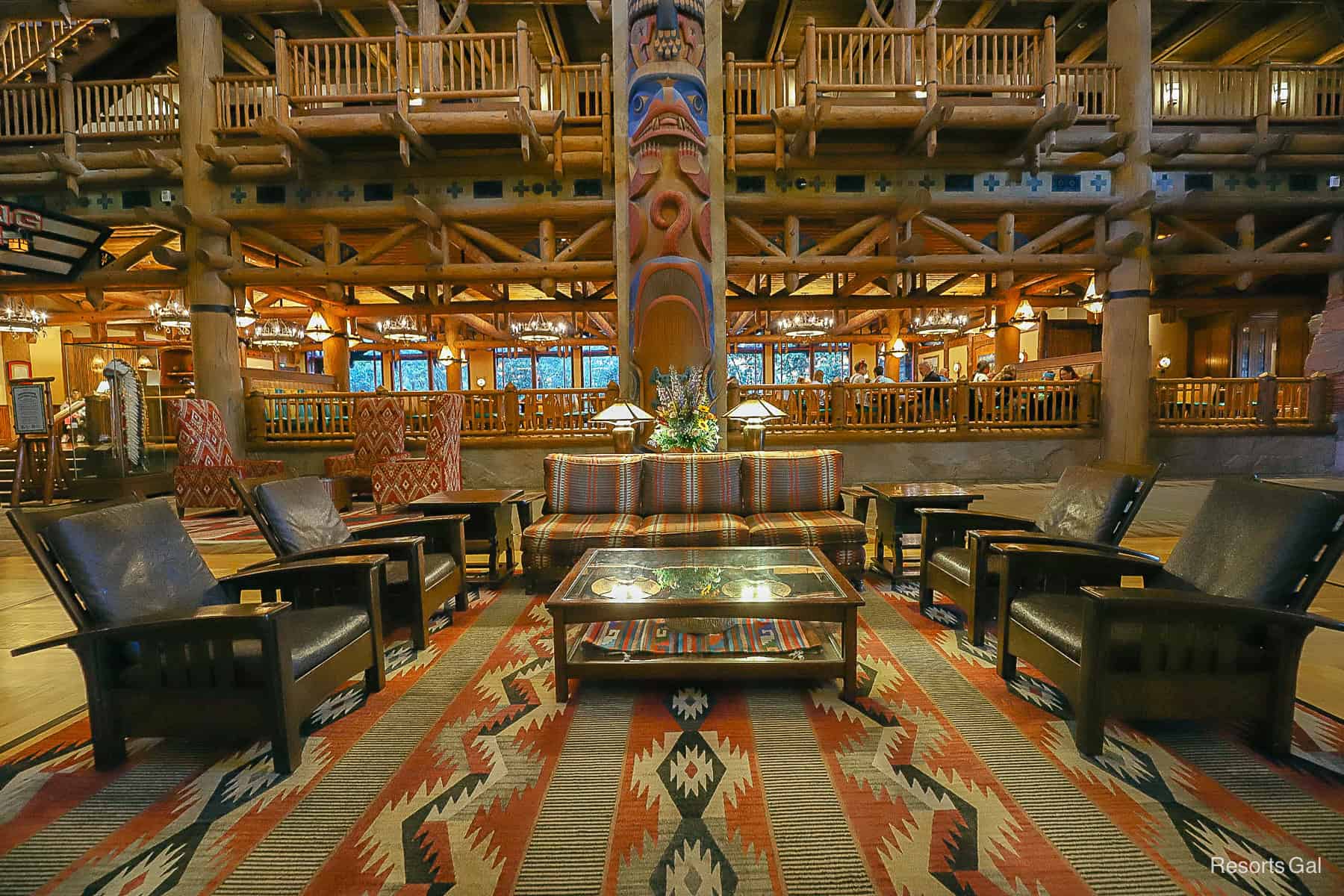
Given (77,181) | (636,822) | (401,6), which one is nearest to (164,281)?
(77,181)

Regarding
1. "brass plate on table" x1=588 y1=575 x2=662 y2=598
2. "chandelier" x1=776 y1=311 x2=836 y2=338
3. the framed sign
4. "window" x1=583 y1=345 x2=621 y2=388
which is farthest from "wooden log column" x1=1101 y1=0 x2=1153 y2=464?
the framed sign

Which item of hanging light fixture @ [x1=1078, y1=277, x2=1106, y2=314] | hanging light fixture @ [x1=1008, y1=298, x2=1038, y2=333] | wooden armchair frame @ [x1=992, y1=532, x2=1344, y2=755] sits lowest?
wooden armchair frame @ [x1=992, y1=532, x2=1344, y2=755]

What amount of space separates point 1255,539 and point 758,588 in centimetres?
184

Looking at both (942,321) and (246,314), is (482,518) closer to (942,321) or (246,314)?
(246,314)

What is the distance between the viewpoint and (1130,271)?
7.74 m

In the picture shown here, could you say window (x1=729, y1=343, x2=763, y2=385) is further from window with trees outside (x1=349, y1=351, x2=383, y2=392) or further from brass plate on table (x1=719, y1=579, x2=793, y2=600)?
brass plate on table (x1=719, y1=579, x2=793, y2=600)

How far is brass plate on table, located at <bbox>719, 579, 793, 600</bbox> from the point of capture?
7.85 ft

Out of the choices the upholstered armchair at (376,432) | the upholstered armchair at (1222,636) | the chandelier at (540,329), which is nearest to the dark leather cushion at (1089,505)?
the upholstered armchair at (1222,636)

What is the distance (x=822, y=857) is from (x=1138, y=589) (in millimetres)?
1424

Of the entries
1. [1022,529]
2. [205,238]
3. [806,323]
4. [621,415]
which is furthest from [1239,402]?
[205,238]

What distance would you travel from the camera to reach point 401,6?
27.4 feet

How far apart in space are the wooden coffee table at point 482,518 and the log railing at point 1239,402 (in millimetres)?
9678

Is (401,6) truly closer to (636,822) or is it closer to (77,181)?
(77,181)

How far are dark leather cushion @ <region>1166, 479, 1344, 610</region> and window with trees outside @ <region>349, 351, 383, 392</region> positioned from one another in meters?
21.2
